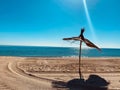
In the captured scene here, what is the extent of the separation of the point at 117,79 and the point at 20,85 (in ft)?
24.2

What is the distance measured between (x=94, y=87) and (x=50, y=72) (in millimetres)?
5699

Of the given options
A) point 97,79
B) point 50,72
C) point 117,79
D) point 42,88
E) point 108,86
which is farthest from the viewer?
point 50,72

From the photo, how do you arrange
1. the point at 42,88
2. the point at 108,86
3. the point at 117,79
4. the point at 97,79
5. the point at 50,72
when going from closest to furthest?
the point at 42,88 → the point at 108,86 → the point at 97,79 → the point at 117,79 → the point at 50,72

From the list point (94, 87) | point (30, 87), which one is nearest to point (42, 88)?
point (30, 87)

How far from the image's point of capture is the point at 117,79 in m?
16.0

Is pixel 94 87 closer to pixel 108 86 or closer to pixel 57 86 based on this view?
pixel 108 86

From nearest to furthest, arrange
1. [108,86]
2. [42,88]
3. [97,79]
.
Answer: [42,88]
[108,86]
[97,79]

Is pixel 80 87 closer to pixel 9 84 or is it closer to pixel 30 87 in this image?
pixel 30 87

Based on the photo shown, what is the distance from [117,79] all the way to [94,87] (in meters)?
3.57

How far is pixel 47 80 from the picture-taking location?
14.9 meters

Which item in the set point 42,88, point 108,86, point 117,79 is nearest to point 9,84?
point 42,88

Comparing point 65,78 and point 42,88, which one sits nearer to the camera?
point 42,88

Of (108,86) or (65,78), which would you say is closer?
(108,86)

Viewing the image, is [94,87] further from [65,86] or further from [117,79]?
[117,79]
